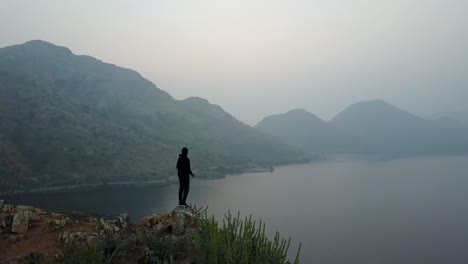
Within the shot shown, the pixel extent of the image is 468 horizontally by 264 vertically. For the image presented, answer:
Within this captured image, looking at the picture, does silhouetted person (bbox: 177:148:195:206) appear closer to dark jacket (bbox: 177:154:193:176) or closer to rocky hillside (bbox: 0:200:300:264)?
dark jacket (bbox: 177:154:193:176)

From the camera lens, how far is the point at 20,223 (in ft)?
40.8

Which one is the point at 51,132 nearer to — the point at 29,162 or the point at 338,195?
the point at 29,162

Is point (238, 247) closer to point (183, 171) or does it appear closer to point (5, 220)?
point (183, 171)

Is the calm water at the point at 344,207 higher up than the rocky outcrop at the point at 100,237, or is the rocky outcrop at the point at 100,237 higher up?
the rocky outcrop at the point at 100,237

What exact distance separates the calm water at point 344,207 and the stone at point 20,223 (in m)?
53.6

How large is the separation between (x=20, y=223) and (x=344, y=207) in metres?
101

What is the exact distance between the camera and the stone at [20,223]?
484 inches

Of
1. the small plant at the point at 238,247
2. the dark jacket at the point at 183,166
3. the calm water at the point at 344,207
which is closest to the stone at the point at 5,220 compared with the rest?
the dark jacket at the point at 183,166

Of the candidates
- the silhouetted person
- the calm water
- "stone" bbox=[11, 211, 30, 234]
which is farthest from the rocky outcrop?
the calm water

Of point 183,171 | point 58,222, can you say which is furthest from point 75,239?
point 183,171

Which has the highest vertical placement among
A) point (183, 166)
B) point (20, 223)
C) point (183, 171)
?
point (183, 166)

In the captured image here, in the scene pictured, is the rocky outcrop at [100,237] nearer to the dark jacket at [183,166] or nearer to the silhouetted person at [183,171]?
the silhouetted person at [183,171]

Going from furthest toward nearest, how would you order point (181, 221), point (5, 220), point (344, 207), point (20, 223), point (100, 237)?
1. point (344, 207)
2. point (5, 220)
3. point (20, 223)
4. point (181, 221)
5. point (100, 237)

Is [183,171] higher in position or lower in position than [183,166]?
lower
